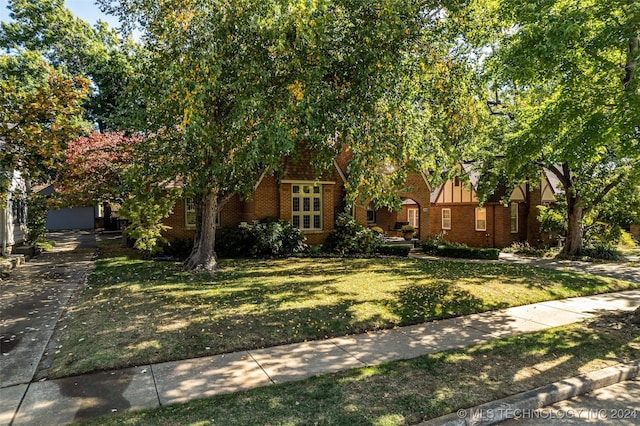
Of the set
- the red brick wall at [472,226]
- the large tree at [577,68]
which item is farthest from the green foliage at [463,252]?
the large tree at [577,68]

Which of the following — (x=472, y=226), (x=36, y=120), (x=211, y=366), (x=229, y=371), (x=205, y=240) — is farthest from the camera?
(x=472, y=226)

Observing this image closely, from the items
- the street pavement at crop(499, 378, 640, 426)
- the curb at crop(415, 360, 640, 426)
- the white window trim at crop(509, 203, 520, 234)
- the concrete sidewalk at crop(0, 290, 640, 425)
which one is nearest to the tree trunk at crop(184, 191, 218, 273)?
the concrete sidewalk at crop(0, 290, 640, 425)

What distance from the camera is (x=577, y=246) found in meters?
19.2

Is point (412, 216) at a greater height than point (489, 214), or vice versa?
point (489, 214)

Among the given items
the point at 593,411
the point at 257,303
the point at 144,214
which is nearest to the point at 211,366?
the point at 257,303

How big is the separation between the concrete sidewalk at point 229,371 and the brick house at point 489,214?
53.8 ft

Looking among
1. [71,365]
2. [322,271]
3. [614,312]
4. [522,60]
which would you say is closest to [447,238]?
[322,271]

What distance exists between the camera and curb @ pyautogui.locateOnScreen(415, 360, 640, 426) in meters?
4.12

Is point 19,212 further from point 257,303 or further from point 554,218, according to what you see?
point 554,218

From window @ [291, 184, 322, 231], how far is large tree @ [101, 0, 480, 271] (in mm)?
9497

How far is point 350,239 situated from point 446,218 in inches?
397

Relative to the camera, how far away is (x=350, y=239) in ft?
62.3

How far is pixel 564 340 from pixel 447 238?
19844mm

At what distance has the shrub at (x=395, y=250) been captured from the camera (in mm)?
18564
